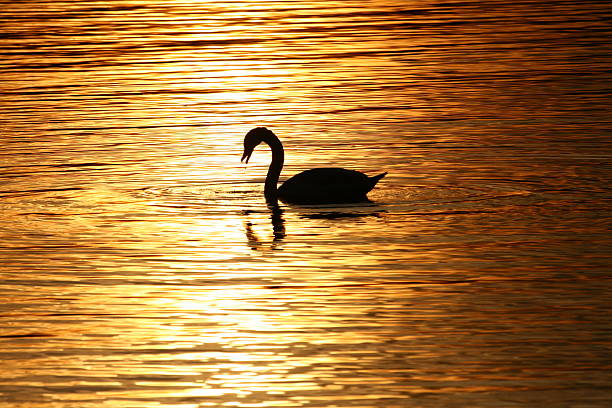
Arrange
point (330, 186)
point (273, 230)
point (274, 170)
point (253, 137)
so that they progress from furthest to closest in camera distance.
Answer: point (253, 137) < point (274, 170) < point (330, 186) < point (273, 230)

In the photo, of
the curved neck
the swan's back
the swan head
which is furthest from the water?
the swan head

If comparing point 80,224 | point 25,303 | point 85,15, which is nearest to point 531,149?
point 80,224

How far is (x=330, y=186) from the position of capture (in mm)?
18312

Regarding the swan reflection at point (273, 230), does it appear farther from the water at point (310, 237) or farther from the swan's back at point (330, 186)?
the swan's back at point (330, 186)

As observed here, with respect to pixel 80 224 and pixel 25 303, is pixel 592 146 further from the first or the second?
pixel 25 303

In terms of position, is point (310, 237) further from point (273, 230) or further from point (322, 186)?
point (322, 186)

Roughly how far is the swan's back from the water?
0.72ft

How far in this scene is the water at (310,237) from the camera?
1137cm

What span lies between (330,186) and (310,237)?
191 centimetres

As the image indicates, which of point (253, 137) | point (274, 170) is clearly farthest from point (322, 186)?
point (253, 137)

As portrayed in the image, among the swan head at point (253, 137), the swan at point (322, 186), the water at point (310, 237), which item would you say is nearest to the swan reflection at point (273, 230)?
the water at point (310, 237)

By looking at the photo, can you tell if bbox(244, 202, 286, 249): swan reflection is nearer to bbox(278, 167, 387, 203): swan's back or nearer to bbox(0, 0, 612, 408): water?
bbox(0, 0, 612, 408): water

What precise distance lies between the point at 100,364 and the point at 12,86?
21.0 metres

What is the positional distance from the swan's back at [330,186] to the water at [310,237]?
0.72 ft
